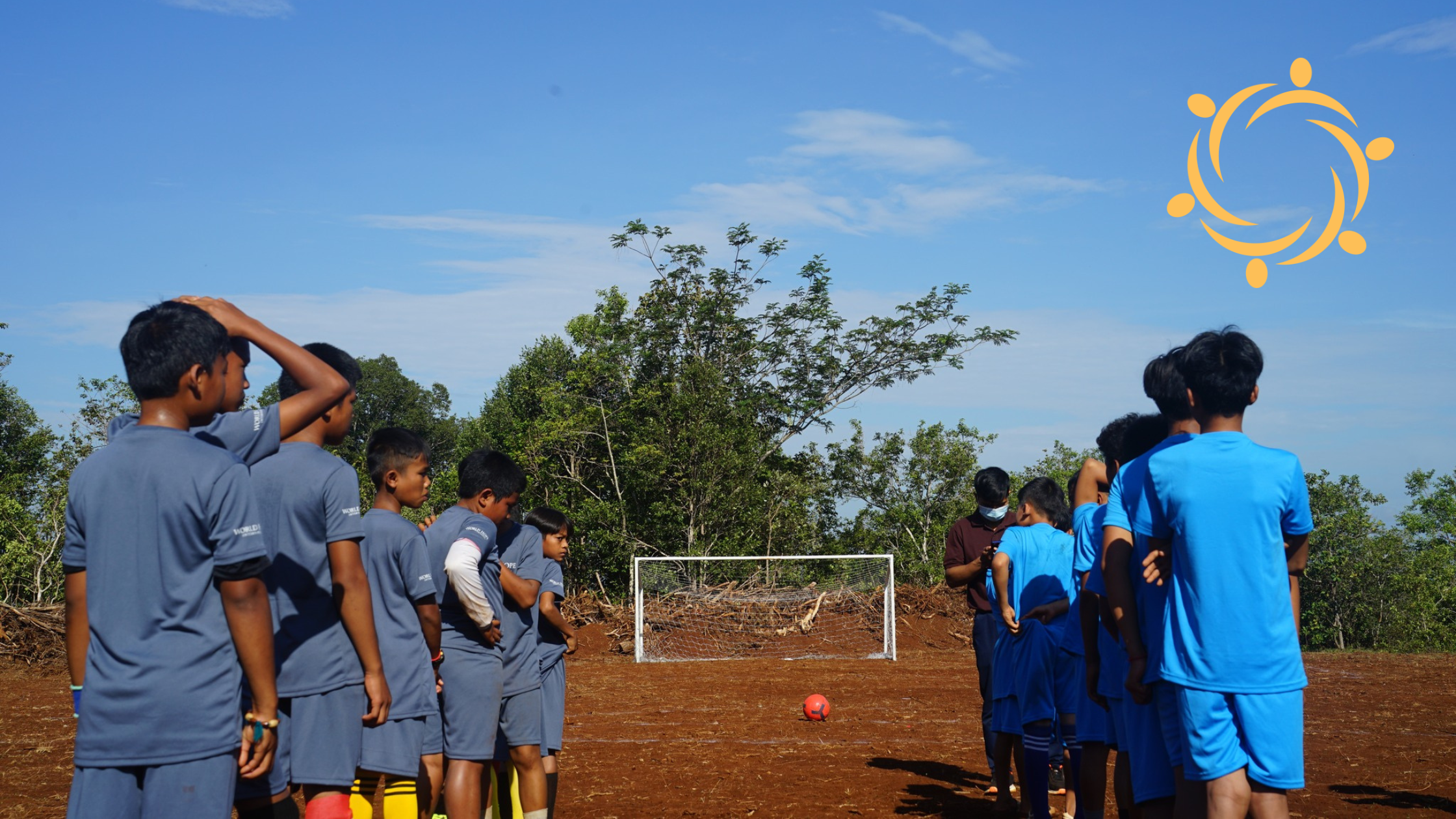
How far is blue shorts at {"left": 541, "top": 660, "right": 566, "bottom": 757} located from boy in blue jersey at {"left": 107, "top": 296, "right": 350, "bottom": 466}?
2432 mm

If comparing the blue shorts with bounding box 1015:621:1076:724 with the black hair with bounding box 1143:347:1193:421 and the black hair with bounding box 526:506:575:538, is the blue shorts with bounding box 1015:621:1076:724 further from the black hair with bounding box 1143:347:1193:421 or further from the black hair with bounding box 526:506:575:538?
the black hair with bounding box 526:506:575:538

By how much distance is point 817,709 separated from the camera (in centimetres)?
1030

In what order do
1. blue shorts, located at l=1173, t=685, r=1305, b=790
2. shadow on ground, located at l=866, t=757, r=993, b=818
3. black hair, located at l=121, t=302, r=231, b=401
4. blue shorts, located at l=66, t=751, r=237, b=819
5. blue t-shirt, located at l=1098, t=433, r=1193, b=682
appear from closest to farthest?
1. blue shorts, located at l=66, t=751, r=237, b=819
2. black hair, located at l=121, t=302, r=231, b=401
3. blue shorts, located at l=1173, t=685, r=1305, b=790
4. blue t-shirt, located at l=1098, t=433, r=1193, b=682
5. shadow on ground, located at l=866, t=757, r=993, b=818

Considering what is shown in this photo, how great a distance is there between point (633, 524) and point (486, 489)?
19903 mm

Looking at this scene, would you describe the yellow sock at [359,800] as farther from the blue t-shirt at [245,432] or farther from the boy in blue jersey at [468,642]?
the blue t-shirt at [245,432]

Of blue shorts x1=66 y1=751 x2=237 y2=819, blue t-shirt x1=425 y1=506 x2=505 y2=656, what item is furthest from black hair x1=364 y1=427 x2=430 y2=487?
blue shorts x1=66 y1=751 x2=237 y2=819

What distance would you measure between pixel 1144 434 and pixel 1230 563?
43.6 inches

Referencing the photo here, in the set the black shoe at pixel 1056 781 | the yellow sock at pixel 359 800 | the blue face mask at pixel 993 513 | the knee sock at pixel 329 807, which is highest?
the blue face mask at pixel 993 513

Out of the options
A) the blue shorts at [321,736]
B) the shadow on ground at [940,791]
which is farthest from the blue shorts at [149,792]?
the shadow on ground at [940,791]

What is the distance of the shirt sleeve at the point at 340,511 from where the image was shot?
3.29 metres

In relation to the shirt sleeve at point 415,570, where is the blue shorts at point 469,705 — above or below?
below

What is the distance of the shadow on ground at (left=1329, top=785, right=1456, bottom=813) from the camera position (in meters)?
6.22

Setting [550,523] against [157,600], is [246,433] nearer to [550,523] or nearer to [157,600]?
[157,600]

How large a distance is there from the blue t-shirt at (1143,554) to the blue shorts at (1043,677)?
2032mm
